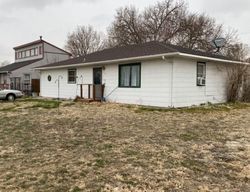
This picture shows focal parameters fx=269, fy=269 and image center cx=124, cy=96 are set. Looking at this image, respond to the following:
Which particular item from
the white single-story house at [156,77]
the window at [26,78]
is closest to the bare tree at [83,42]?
the window at [26,78]

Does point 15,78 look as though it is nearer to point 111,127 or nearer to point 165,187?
point 111,127

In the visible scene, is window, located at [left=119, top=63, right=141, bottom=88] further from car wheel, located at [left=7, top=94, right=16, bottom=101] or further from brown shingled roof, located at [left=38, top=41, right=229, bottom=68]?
car wheel, located at [left=7, top=94, right=16, bottom=101]

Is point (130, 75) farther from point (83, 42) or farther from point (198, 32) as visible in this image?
point (83, 42)

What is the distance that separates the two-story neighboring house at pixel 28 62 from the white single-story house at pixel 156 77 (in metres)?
11.3

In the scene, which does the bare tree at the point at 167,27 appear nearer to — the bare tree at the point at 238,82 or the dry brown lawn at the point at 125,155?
the bare tree at the point at 238,82

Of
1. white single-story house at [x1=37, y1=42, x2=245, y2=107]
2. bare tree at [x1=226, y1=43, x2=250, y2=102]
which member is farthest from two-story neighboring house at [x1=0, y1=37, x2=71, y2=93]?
bare tree at [x1=226, y1=43, x2=250, y2=102]

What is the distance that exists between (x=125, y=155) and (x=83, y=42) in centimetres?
3730

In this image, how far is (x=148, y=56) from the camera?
11.5 m

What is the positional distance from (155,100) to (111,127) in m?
4.72

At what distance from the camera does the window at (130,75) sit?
41.6 feet

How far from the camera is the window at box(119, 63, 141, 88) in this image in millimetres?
12672

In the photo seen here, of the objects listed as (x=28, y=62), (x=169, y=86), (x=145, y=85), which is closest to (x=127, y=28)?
(x=28, y=62)

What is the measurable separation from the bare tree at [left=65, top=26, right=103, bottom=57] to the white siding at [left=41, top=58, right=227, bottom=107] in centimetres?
2707

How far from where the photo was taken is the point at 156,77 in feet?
38.8
